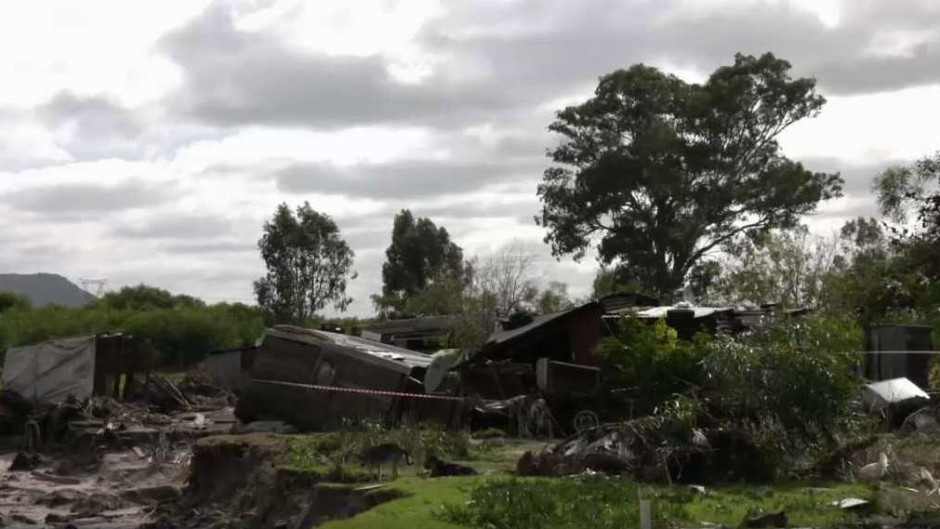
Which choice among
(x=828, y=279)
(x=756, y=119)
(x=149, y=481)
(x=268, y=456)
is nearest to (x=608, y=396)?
(x=268, y=456)

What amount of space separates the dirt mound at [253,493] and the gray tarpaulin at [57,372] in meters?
13.8

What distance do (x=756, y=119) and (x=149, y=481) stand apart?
36386 millimetres

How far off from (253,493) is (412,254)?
2401 inches

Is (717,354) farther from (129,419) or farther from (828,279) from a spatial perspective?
(828,279)

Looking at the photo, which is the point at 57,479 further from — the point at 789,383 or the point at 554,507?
the point at 554,507

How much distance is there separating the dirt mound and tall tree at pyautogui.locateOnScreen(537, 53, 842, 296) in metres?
33.1

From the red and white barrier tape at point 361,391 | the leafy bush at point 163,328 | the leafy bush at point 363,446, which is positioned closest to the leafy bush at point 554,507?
the leafy bush at point 363,446

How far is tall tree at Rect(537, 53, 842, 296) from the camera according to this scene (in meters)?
59.0

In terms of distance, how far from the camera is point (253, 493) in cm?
2361

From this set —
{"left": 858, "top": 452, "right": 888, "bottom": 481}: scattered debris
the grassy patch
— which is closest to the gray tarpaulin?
the grassy patch

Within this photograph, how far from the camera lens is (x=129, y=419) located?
122ft

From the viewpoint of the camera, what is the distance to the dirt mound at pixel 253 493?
1911 cm

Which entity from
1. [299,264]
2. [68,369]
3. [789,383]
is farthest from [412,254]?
[789,383]

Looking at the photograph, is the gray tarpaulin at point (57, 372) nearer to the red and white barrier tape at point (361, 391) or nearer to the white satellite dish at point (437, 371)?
the red and white barrier tape at point (361, 391)
